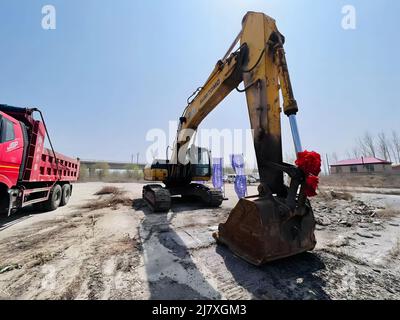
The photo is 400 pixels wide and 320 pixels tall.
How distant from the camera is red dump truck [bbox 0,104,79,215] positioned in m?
4.39

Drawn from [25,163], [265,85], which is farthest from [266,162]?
[25,163]

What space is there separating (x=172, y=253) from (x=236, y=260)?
42.4 inches

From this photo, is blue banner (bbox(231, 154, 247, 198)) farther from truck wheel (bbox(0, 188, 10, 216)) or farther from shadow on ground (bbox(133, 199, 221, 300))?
truck wheel (bbox(0, 188, 10, 216))

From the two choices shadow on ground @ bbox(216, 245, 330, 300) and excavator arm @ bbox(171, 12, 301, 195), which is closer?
shadow on ground @ bbox(216, 245, 330, 300)

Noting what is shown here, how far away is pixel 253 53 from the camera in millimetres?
3533

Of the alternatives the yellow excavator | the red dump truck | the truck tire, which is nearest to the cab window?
the red dump truck

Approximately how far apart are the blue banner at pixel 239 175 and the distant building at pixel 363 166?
38834 mm

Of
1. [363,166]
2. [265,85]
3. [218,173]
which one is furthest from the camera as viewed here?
[363,166]

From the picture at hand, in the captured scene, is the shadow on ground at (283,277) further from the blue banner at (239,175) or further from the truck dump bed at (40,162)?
the blue banner at (239,175)

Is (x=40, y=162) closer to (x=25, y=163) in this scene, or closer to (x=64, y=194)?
(x=25, y=163)

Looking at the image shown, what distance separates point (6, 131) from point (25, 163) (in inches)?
42.8

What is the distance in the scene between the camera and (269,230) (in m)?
2.58

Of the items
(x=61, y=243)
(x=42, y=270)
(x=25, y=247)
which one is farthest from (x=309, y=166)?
(x=25, y=247)
